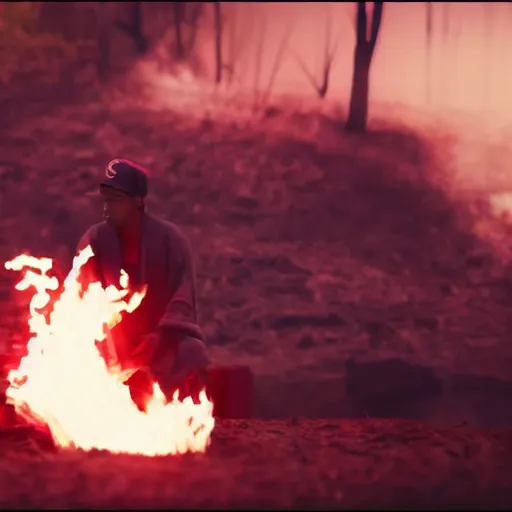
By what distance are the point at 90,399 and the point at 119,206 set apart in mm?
1063

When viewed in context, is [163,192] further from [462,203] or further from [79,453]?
[79,453]

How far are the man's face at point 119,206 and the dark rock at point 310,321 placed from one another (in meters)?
2.66

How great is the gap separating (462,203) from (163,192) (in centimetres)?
241

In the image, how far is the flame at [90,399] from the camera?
535cm

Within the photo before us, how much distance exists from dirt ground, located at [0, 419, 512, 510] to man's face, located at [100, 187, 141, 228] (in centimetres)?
129

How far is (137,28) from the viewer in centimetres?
860

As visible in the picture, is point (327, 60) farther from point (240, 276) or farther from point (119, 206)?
point (119, 206)

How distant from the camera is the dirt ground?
447 cm

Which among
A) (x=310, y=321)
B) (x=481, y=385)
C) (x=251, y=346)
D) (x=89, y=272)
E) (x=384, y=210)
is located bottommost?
(x=481, y=385)

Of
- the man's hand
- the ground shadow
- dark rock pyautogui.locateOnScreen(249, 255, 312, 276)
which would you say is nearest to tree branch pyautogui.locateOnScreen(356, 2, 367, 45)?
the ground shadow

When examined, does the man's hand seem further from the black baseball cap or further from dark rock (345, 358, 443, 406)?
dark rock (345, 358, 443, 406)

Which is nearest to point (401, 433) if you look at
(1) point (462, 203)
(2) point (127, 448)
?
(2) point (127, 448)

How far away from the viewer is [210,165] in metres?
8.66

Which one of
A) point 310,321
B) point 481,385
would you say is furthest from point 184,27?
point 481,385
